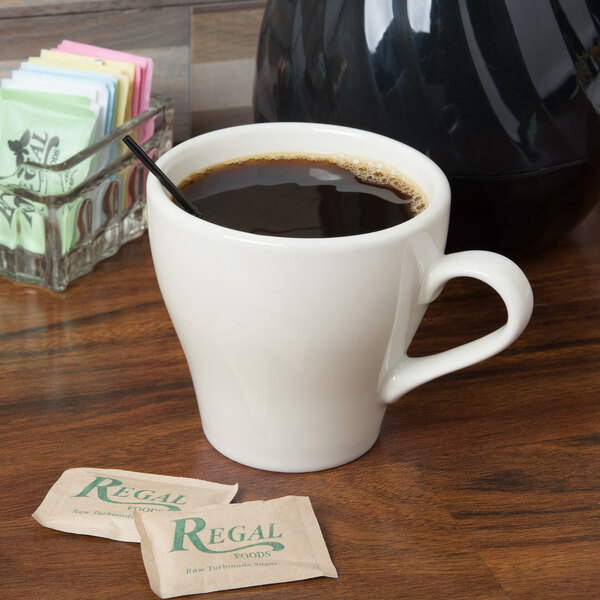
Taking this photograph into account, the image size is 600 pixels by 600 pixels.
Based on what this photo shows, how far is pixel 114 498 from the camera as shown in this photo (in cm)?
48

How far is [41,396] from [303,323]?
0.20m

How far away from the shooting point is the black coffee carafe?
1.90ft

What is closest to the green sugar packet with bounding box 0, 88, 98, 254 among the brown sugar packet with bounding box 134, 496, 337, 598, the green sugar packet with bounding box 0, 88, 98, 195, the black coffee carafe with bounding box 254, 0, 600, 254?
the green sugar packet with bounding box 0, 88, 98, 195

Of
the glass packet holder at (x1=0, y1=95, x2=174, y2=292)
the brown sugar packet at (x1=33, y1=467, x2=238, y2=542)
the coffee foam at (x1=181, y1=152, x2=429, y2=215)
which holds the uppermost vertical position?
the coffee foam at (x1=181, y1=152, x2=429, y2=215)

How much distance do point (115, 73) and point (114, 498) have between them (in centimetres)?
37

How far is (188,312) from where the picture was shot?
0.47 m

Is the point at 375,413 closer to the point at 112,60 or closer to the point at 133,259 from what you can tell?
the point at 133,259

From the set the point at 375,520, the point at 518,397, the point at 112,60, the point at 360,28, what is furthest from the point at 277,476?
the point at 112,60

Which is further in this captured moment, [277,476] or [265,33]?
[265,33]

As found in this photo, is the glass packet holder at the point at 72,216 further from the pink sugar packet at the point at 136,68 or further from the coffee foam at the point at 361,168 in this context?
the coffee foam at the point at 361,168

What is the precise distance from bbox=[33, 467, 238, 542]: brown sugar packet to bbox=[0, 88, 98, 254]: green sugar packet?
223 mm

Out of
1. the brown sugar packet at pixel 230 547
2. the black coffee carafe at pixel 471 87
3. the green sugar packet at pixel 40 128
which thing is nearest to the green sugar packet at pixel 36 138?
the green sugar packet at pixel 40 128

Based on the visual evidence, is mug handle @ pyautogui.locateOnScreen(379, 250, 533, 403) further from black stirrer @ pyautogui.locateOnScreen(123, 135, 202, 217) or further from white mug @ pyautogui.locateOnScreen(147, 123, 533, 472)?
black stirrer @ pyautogui.locateOnScreen(123, 135, 202, 217)

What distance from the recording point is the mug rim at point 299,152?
433 millimetres
